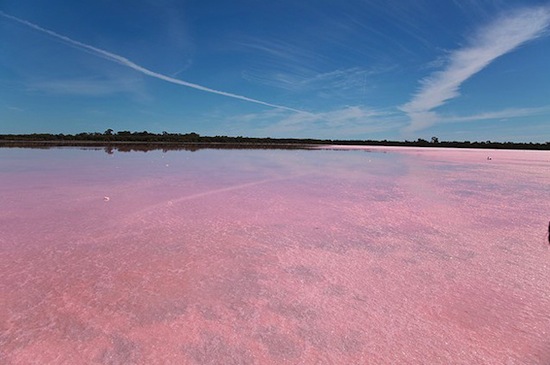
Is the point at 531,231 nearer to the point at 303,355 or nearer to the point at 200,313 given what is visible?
the point at 303,355

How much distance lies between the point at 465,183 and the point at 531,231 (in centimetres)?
528

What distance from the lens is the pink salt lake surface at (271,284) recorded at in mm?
2104

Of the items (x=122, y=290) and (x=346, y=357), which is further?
(x=122, y=290)

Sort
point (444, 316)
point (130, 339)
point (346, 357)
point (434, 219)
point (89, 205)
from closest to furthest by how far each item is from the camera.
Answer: point (346, 357) → point (130, 339) → point (444, 316) → point (434, 219) → point (89, 205)

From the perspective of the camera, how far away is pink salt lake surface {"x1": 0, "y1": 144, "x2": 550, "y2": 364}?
2104 mm

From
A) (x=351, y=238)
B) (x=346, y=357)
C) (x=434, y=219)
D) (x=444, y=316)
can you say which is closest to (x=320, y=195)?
(x=434, y=219)

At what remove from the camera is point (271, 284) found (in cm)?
297

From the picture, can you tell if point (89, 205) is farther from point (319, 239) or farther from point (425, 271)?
point (425, 271)

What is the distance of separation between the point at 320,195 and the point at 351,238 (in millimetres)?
3002

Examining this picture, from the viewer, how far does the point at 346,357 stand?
2.02 metres

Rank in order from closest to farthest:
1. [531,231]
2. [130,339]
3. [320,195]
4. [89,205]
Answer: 1. [130,339]
2. [531,231]
3. [89,205]
4. [320,195]

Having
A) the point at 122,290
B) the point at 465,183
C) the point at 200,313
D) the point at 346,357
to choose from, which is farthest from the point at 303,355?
the point at 465,183

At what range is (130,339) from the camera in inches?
85.0

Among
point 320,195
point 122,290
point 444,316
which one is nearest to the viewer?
point 444,316
